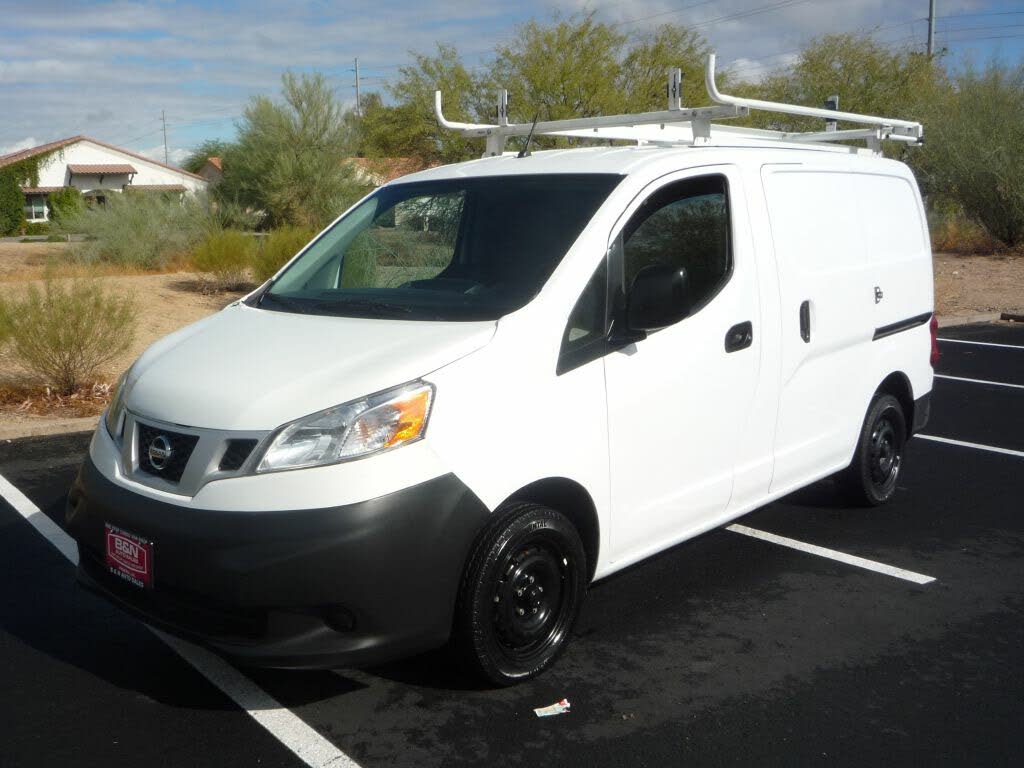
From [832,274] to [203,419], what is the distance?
3.21m

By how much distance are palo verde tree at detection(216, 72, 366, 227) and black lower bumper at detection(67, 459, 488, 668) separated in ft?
72.1

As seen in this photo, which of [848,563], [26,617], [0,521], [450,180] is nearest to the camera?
[26,617]

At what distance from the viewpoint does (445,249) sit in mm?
4898

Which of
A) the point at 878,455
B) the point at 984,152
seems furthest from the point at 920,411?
the point at 984,152

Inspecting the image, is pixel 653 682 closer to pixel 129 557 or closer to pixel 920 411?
pixel 129 557

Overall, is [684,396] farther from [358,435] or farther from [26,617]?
[26,617]

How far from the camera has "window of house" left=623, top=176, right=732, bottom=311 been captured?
4.38 metres

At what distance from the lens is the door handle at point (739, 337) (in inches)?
180

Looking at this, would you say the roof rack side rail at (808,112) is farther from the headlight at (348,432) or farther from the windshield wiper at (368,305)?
the headlight at (348,432)

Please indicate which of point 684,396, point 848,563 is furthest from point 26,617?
point 848,563

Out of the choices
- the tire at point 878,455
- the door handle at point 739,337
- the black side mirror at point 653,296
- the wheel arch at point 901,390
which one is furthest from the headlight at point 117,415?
the wheel arch at point 901,390

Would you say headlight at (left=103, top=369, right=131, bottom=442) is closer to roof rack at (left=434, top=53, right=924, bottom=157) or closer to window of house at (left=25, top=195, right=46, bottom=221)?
roof rack at (left=434, top=53, right=924, bottom=157)

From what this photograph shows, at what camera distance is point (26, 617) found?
4684mm

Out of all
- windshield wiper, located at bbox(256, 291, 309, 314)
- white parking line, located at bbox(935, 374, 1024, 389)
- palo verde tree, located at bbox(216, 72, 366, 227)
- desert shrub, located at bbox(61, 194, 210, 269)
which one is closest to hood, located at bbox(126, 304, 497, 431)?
windshield wiper, located at bbox(256, 291, 309, 314)
